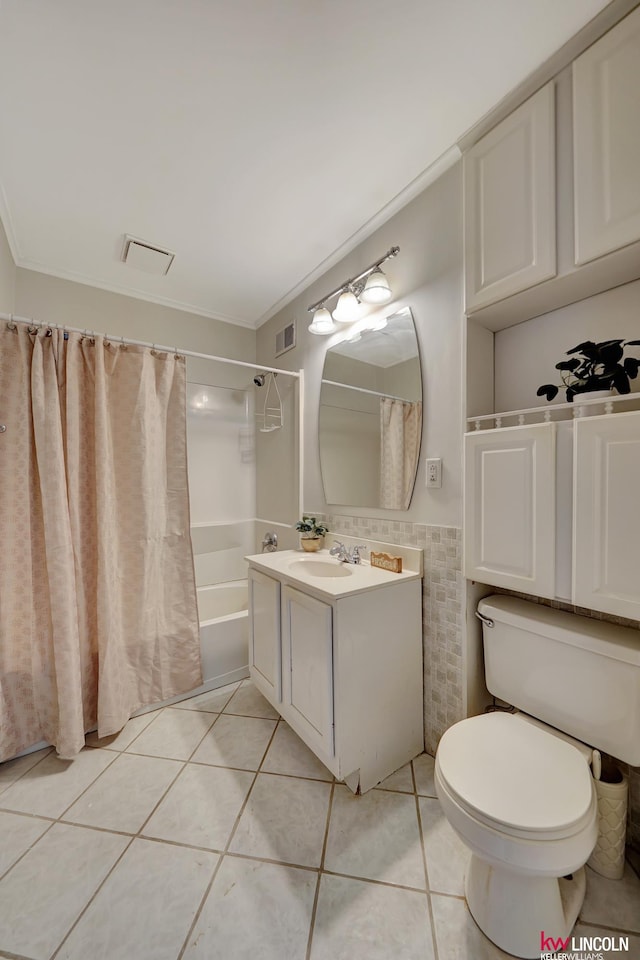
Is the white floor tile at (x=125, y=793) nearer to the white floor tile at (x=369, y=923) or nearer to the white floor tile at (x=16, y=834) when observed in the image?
the white floor tile at (x=16, y=834)

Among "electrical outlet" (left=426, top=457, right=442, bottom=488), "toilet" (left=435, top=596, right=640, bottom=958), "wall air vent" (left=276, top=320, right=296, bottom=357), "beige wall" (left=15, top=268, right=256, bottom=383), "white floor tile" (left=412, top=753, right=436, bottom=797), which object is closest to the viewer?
"toilet" (left=435, top=596, right=640, bottom=958)

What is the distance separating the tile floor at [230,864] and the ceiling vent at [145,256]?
2502 mm

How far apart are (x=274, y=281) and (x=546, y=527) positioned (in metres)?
2.13

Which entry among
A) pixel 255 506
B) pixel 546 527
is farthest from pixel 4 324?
pixel 546 527

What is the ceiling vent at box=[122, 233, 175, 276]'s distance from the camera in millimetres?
1979

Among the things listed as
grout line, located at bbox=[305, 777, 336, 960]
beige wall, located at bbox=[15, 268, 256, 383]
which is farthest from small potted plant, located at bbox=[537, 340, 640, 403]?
beige wall, located at bbox=[15, 268, 256, 383]

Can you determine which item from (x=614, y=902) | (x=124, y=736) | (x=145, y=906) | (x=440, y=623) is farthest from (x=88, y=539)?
(x=614, y=902)

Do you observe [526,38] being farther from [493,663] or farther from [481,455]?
[493,663]

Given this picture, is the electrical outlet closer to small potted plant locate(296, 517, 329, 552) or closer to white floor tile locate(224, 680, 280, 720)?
small potted plant locate(296, 517, 329, 552)

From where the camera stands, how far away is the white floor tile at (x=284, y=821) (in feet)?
3.92

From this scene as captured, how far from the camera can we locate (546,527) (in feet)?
3.64

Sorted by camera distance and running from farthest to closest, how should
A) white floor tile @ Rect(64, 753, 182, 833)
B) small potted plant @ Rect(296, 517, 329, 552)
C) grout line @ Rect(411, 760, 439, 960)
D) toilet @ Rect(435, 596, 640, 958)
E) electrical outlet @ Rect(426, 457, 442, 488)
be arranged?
small potted plant @ Rect(296, 517, 329, 552), electrical outlet @ Rect(426, 457, 442, 488), white floor tile @ Rect(64, 753, 182, 833), grout line @ Rect(411, 760, 439, 960), toilet @ Rect(435, 596, 640, 958)

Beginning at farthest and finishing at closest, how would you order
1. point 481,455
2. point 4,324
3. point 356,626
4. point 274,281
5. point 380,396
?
point 274,281
point 380,396
point 4,324
point 356,626
point 481,455

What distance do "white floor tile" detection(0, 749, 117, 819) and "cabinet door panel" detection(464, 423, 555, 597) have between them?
68.0 inches
